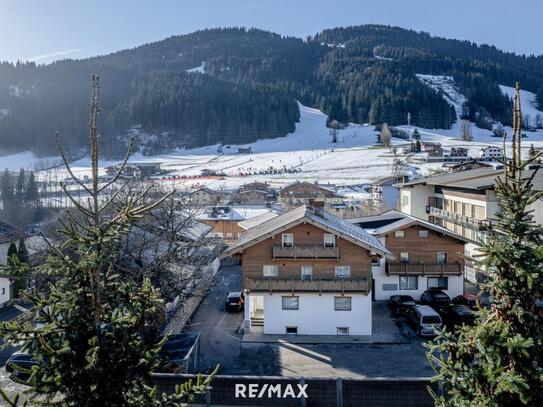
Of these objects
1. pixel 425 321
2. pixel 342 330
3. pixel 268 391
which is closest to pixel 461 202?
pixel 425 321

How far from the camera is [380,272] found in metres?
32.7

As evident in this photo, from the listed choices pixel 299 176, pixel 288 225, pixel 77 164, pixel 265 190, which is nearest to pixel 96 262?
pixel 288 225

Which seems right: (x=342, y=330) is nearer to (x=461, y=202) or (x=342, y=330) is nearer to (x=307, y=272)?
(x=307, y=272)

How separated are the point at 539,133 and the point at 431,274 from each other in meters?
197

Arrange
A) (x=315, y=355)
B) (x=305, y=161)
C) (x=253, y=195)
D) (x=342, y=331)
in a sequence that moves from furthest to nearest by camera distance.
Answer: (x=305, y=161)
(x=253, y=195)
(x=342, y=331)
(x=315, y=355)

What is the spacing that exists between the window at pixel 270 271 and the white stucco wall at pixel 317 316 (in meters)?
1.24

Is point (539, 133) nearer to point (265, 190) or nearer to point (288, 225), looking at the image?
point (265, 190)

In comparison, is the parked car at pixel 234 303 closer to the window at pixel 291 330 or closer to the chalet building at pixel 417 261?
the window at pixel 291 330

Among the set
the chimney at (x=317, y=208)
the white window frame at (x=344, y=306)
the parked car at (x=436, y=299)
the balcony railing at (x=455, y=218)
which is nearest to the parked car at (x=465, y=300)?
the parked car at (x=436, y=299)

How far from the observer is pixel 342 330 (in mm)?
26469

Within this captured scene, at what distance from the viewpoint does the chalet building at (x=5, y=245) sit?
112 feet

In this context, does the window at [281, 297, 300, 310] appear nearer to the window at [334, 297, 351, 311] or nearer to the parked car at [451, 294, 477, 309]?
the window at [334, 297, 351, 311]

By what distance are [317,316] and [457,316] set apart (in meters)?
8.66

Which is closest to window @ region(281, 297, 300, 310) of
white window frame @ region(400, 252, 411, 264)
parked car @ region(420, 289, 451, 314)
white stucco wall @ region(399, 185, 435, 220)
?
parked car @ region(420, 289, 451, 314)
